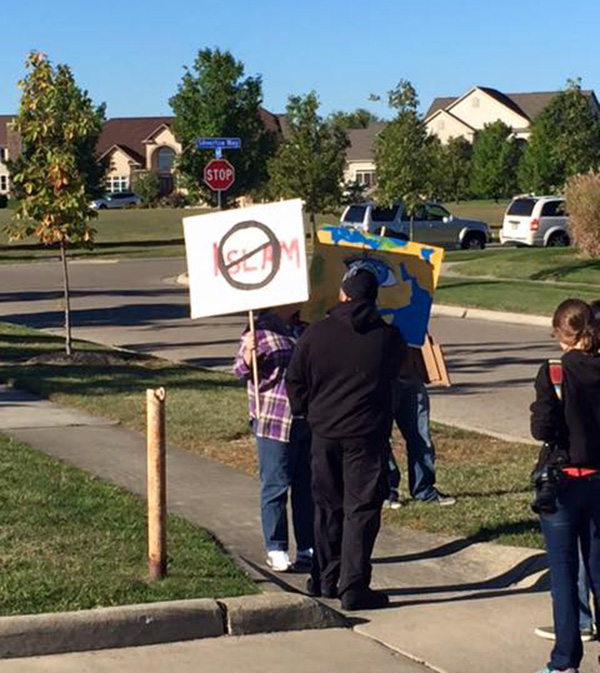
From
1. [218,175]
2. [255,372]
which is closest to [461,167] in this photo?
[218,175]

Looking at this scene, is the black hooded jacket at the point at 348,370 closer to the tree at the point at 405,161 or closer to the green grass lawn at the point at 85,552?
the green grass lawn at the point at 85,552

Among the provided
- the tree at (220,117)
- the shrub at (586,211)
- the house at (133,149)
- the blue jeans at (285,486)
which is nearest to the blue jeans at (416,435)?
the blue jeans at (285,486)

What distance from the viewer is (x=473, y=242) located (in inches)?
1764

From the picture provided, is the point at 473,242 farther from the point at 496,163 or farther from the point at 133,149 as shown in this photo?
the point at 133,149

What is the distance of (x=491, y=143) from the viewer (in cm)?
8331

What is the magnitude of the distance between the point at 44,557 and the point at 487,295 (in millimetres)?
20103

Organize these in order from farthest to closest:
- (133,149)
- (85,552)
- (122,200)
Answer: (133,149) → (122,200) → (85,552)

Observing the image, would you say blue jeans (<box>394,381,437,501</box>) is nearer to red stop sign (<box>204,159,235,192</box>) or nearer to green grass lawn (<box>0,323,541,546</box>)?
green grass lawn (<box>0,323,541,546</box>)

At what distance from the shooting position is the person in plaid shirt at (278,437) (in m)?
7.67

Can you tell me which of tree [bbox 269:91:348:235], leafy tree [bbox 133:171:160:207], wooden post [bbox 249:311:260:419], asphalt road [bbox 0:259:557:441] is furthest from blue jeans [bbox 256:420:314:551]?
leafy tree [bbox 133:171:160:207]

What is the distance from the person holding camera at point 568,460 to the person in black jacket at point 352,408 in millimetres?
1144

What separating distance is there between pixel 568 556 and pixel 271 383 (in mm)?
2242

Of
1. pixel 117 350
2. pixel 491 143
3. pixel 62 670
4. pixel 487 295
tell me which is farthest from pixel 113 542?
pixel 491 143

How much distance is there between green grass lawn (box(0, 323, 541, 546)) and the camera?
9.05 meters
